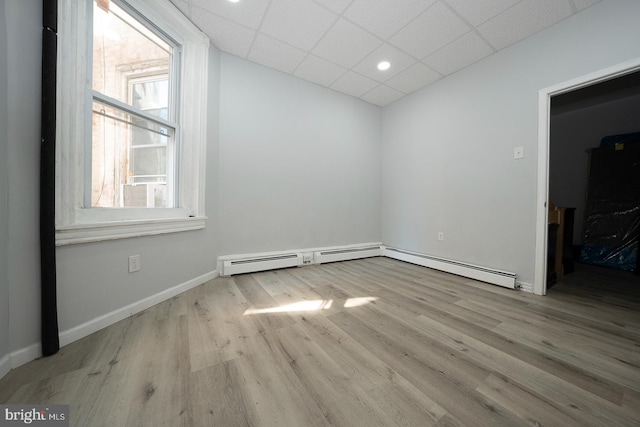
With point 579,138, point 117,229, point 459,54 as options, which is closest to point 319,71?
point 459,54

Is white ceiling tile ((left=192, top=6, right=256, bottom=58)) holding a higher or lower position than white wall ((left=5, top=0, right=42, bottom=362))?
higher

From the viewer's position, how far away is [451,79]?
2834 millimetres

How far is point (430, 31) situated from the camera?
214 cm

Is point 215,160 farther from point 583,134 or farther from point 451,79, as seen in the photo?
point 583,134

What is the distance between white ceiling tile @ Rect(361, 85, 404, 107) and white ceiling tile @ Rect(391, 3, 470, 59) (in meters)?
0.82

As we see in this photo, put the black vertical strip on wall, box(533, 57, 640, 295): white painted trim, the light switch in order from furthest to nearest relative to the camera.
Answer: the light switch < box(533, 57, 640, 295): white painted trim < the black vertical strip on wall

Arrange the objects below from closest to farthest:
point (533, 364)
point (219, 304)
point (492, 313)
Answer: point (533, 364) < point (492, 313) < point (219, 304)

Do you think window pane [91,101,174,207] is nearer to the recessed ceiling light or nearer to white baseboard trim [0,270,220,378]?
white baseboard trim [0,270,220,378]

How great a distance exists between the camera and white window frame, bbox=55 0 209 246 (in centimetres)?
127

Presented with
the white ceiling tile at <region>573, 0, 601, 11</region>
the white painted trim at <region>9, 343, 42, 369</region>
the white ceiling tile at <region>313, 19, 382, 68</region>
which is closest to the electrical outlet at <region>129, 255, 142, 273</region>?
the white painted trim at <region>9, 343, 42, 369</region>

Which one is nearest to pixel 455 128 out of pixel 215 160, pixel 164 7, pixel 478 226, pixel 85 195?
pixel 478 226

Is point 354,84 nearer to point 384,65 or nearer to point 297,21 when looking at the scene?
point 384,65

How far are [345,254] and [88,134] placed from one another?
302cm

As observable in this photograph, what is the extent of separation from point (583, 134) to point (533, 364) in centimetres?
480
